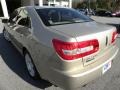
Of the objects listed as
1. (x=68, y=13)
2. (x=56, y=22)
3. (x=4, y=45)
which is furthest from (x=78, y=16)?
(x=4, y=45)

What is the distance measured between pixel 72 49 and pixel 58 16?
1414 mm

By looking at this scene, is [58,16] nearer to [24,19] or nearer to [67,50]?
[24,19]

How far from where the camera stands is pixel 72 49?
118 inches

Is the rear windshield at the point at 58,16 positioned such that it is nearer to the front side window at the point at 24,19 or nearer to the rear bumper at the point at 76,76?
the front side window at the point at 24,19

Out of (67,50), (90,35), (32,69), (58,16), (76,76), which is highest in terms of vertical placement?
(58,16)

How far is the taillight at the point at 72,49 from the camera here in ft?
9.85

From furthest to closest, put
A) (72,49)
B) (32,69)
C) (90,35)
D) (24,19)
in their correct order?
(24,19), (32,69), (90,35), (72,49)

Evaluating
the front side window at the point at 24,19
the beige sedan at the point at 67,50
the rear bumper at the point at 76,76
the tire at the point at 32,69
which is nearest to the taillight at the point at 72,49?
the beige sedan at the point at 67,50

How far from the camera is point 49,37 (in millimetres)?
3318

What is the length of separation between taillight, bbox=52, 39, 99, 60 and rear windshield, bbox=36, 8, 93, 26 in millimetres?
827

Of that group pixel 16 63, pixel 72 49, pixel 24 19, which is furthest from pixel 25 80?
pixel 72 49

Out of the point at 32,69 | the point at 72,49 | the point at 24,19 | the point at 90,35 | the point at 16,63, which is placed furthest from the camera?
the point at 16,63

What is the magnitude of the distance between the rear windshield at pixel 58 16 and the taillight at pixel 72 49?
0.83 meters

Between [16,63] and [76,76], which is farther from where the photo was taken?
[16,63]
